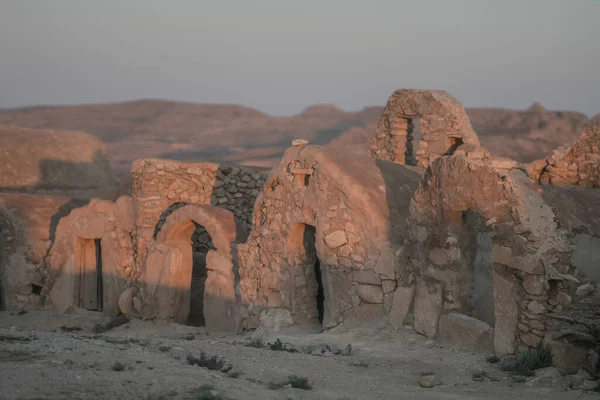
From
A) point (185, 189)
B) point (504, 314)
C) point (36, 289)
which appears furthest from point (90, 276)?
point (504, 314)

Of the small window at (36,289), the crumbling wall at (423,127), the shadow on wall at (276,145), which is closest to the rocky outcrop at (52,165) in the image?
the small window at (36,289)

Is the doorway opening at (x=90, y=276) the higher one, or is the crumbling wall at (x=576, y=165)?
the crumbling wall at (x=576, y=165)

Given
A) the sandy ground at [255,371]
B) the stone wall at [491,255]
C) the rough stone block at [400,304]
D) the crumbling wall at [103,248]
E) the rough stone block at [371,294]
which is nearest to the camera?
the sandy ground at [255,371]

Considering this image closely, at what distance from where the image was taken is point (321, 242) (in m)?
10.3

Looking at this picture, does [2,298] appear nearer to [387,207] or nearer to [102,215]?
[102,215]

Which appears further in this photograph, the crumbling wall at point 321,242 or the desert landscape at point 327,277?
the crumbling wall at point 321,242

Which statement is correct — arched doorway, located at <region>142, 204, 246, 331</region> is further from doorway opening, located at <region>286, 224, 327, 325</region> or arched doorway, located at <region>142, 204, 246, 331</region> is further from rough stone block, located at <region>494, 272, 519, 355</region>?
rough stone block, located at <region>494, 272, 519, 355</region>

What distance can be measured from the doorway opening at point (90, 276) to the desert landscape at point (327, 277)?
0.04m

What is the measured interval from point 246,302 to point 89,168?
43.4 feet

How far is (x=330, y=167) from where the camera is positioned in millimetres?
10344

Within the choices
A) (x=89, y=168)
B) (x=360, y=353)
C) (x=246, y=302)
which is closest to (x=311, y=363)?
(x=360, y=353)

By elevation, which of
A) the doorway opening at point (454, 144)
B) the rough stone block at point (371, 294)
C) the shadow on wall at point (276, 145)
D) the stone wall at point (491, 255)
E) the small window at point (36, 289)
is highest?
the shadow on wall at point (276, 145)

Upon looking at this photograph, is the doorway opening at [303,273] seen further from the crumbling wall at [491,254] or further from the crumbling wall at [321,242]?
the crumbling wall at [491,254]

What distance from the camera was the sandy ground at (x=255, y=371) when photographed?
19.0 feet
